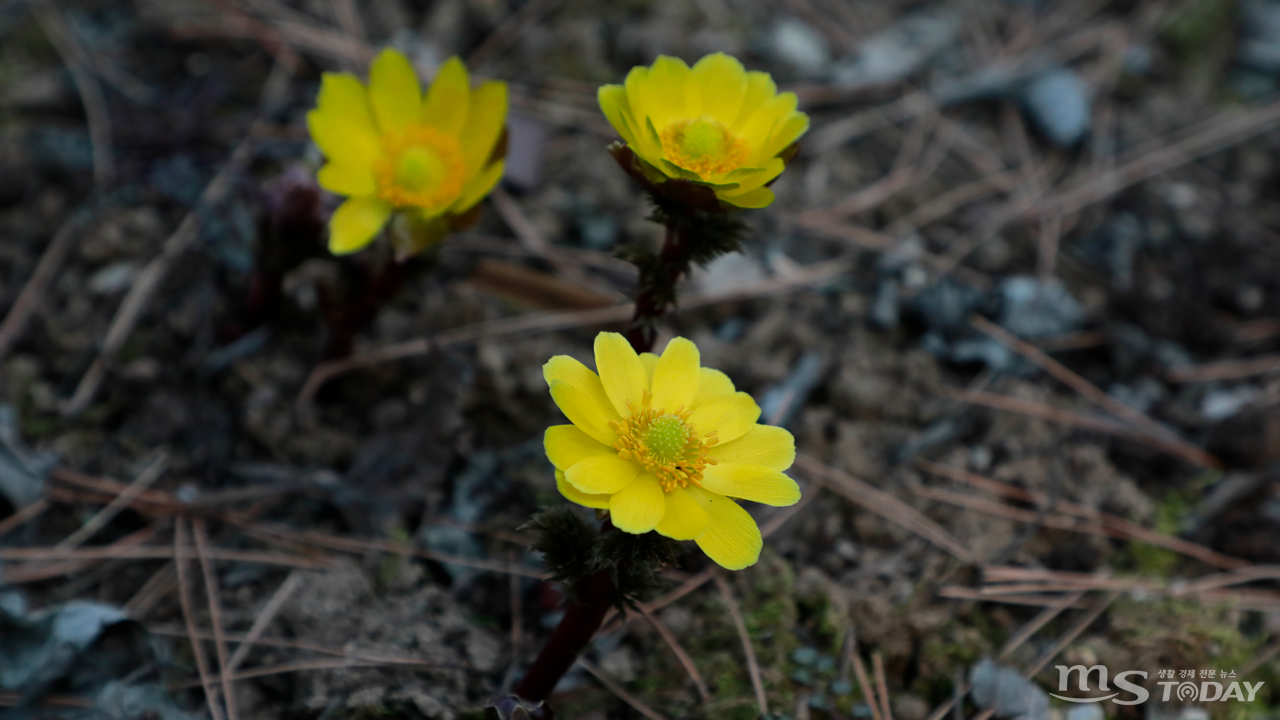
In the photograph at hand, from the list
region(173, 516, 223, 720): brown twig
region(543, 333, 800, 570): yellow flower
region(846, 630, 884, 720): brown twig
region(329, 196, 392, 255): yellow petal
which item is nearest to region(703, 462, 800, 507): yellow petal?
region(543, 333, 800, 570): yellow flower

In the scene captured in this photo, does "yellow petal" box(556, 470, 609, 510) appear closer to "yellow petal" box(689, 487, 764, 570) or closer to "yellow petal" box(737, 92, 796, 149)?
"yellow petal" box(689, 487, 764, 570)

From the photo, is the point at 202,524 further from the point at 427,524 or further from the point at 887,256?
the point at 887,256

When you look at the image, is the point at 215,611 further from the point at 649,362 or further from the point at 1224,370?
the point at 1224,370

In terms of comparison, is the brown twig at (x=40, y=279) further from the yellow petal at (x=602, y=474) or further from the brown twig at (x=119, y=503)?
the yellow petal at (x=602, y=474)

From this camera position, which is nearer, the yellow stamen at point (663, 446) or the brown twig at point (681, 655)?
the yellow stamen at point (663, 446)

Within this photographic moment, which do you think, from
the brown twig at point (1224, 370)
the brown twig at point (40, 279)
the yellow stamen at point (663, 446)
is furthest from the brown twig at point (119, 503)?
the brown twig at point (1224, 370)

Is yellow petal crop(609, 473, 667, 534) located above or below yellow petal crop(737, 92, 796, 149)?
below

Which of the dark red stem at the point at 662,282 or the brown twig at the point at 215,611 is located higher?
the dark red stem at the point at 662,282
